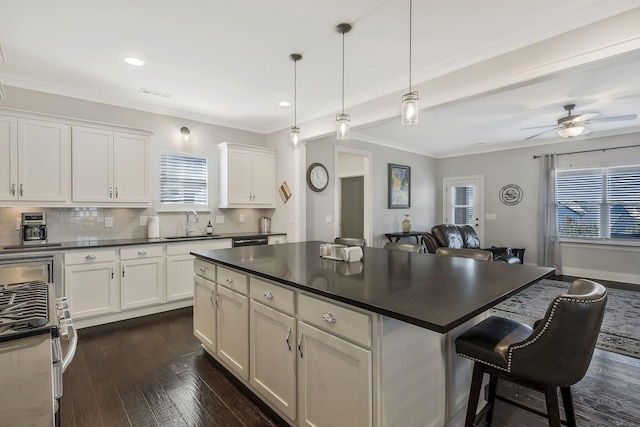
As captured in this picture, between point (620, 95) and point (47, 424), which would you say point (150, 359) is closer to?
point (47, 424)

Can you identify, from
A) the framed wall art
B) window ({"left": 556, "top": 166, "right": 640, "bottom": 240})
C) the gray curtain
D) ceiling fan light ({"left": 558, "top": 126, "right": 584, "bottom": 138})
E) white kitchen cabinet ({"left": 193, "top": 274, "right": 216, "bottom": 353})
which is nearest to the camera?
white kitchen cabinet ({"left": 193, "top": 274, "right": 216, "bottom": 353})

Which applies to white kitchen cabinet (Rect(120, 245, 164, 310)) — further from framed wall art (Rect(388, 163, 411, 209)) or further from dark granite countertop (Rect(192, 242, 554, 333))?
framed wall art (Rect(388, 163, 411, 209))

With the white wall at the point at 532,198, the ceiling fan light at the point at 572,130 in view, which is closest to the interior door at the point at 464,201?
the white wall at the point at 532,198

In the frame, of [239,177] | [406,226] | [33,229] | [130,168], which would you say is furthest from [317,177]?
[33,229]

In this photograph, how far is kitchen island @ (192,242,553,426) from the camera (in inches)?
51.6

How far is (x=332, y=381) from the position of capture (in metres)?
1.48

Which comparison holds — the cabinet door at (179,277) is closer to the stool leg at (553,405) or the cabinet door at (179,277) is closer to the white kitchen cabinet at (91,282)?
the white kitchen cabinet at (91,282)

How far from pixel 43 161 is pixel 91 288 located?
57.0 inches

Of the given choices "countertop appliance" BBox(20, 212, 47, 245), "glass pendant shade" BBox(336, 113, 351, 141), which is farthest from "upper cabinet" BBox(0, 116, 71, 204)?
"glass pendant shade" BBox(336, 113, 351, 141)

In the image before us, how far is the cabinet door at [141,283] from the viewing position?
11.9ft

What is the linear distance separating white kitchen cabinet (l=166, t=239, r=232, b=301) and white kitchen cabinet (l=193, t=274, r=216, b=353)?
1.34 m

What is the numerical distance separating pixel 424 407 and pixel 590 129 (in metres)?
6.28

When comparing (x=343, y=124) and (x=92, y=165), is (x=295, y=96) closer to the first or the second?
(x=343, y=124)

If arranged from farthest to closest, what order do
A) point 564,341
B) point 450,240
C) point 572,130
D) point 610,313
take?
1. point 450,240
2. point 572,130
3. point 610,313
4. point 564,341
